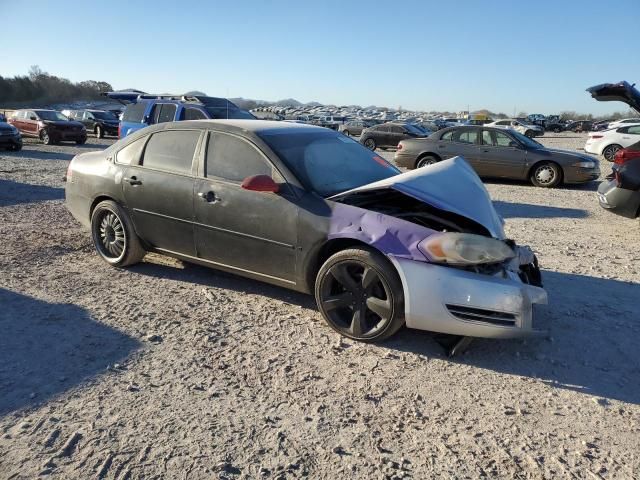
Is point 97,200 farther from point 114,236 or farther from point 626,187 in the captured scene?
point 626,187

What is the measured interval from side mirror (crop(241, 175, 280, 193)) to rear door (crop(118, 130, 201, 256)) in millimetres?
781

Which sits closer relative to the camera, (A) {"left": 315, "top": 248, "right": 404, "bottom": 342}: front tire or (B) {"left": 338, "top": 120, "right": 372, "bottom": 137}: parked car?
(A) {"left": 315, "top": 248, "right": 404, "bottom": 342}: front tire

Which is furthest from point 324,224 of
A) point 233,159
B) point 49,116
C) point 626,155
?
point 49,116

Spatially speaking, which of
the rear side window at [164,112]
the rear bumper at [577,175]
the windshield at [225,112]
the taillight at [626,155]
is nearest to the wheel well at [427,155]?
the rear bumper at [577,175]

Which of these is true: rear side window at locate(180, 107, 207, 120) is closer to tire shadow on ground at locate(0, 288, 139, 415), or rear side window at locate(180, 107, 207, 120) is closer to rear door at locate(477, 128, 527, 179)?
rear door at locate(477, 128, 527, 179)

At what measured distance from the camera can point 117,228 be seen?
5.14m

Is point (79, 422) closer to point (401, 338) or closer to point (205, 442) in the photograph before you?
point (205, 442)

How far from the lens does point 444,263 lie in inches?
134

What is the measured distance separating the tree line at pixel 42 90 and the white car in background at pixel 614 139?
6441 cm

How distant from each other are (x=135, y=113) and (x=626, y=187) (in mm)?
10713

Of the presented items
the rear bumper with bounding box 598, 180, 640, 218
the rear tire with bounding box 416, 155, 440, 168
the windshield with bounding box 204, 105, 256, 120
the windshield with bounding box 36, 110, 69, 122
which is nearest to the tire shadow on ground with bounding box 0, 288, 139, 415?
the rear bumper with bounding box 598, 180, 640, 218

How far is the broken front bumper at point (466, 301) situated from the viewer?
3.30 metres

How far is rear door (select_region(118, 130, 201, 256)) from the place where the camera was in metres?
4.57

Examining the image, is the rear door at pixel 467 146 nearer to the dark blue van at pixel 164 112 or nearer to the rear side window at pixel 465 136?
the rear side window at pixel 465 136
